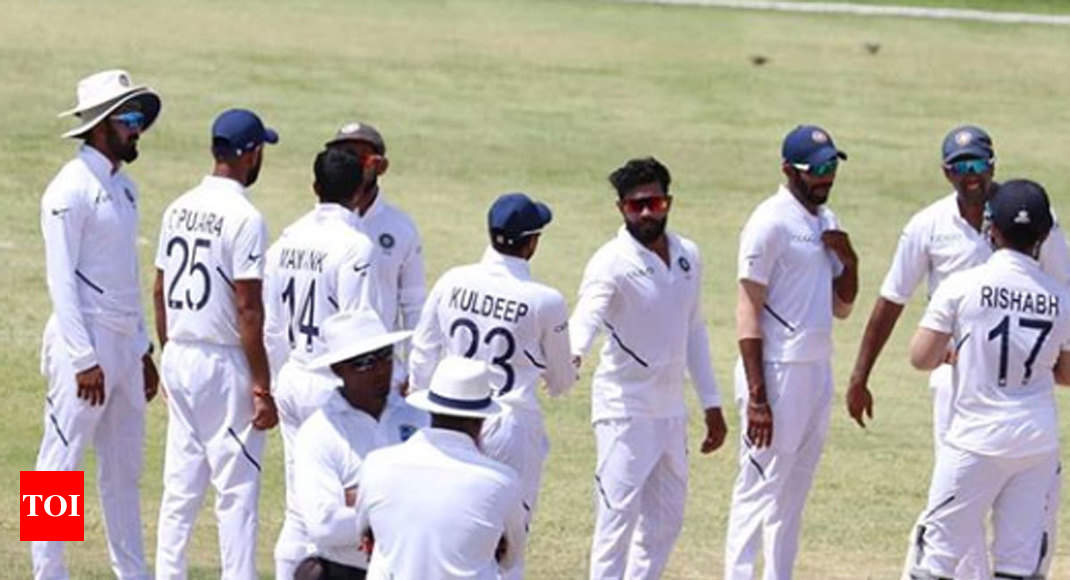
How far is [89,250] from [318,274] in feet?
3.82

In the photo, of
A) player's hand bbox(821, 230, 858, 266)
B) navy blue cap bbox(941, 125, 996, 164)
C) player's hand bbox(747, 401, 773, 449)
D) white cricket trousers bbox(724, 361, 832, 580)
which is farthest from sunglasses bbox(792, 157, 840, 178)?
player's hand bbox(747, 401, 773, 449)

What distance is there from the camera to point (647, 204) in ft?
41.1

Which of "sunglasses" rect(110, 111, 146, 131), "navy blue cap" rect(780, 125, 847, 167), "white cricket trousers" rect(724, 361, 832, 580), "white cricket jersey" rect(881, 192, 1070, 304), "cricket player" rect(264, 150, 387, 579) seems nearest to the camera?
"cricket player" rect(264, 150, 387, 579)

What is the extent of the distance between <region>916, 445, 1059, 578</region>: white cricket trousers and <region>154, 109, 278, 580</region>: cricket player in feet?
10.5

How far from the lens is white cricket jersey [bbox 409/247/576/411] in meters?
11.7

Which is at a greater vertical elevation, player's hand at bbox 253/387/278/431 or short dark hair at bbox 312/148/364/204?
short dark hair at bbox 312/148/364/204

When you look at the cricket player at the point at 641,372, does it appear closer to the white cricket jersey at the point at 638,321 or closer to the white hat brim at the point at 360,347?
the white cricket jersey at the point at 638,321

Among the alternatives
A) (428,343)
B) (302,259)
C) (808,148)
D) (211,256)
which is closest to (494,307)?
(428,343)

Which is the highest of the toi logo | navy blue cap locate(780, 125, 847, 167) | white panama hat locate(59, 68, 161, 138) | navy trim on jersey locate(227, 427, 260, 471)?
white panama hat locate(59, 68, 161, 138)

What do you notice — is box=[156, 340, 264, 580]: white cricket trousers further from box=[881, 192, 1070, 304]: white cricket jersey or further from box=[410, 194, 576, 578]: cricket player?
box=[881, 192, 1070, 304]: white cricket jersey

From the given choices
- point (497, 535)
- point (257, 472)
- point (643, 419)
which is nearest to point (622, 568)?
point (643, 419)

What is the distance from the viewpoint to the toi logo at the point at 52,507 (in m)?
12.9

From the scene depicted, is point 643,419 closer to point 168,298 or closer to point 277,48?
point 168,298

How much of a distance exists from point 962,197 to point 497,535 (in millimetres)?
5170
